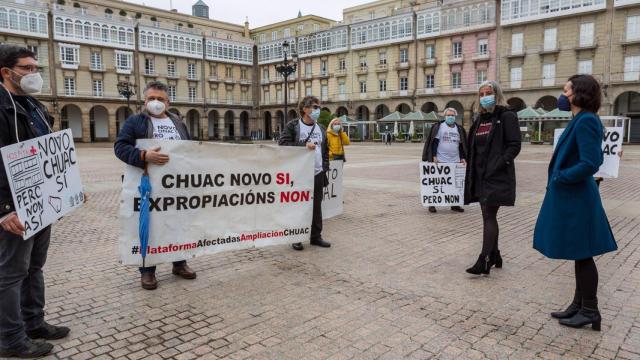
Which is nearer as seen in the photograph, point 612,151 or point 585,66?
point 612,151

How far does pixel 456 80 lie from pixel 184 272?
45.2 metres

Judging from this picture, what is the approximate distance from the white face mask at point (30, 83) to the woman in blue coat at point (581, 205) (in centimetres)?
364

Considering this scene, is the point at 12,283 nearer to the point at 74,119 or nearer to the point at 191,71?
the point at 74,119

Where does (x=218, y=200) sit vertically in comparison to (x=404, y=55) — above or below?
below

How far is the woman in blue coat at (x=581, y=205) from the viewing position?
3.24 meters

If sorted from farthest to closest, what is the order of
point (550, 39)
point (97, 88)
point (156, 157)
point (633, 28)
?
1. point (97, 88)
2. point (550, 39)
3. point (633, 28)
4. point (156, 157)

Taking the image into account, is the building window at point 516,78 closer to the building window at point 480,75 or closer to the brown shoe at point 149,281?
the building window at point 480,75

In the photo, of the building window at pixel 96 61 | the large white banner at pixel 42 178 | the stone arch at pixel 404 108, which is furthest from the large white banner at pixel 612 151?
the building window at pixel 96 61

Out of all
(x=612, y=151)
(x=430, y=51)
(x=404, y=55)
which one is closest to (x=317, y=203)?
(x=612, y=151)

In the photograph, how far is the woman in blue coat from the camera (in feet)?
10.6

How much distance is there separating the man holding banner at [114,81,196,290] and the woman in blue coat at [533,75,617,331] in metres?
3.23

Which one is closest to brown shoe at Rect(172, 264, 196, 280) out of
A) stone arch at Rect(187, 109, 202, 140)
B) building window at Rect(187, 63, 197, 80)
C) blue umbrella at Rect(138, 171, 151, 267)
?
blue umbrella at Rect(138, 171, 151, 267)

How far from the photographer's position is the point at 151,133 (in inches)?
166

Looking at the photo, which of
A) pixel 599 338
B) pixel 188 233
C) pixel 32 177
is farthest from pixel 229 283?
pixel 599 338
